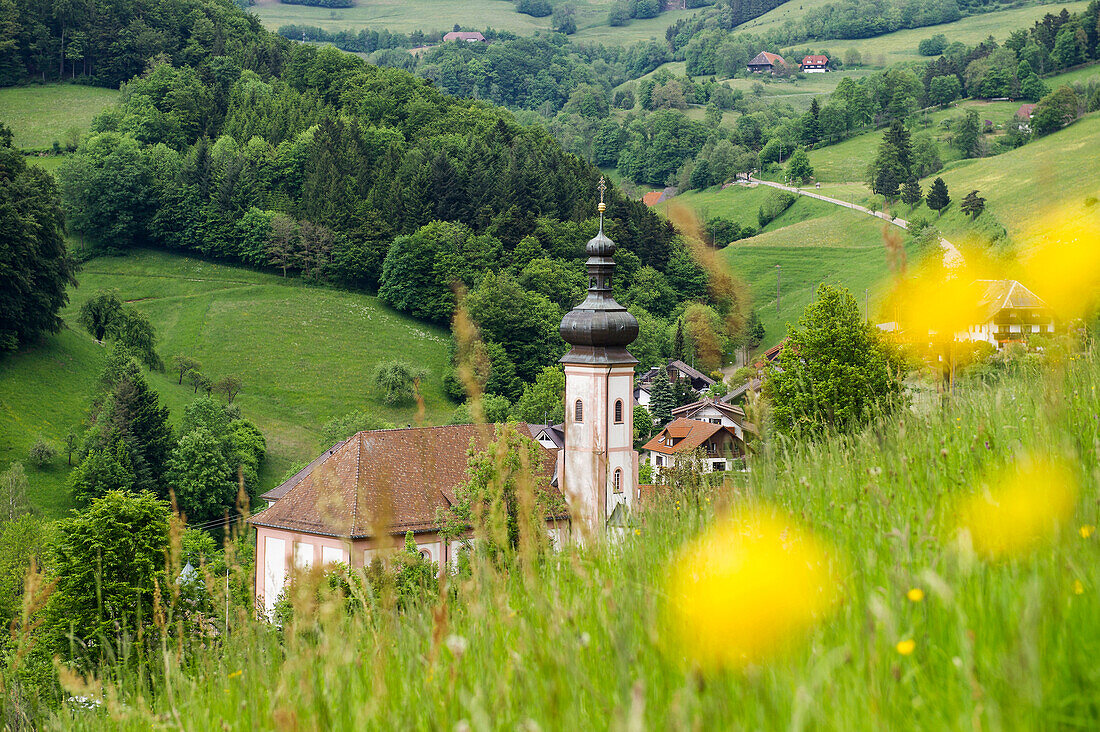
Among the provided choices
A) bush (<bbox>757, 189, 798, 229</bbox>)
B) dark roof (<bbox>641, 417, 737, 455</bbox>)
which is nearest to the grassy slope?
bush (<bbox>757, 189, 798, 229</bbox>)

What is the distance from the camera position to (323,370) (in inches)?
2746

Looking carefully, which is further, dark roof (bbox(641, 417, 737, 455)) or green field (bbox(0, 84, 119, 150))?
green field (bbox(0, 84, 119, 150))

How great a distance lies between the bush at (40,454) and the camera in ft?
148

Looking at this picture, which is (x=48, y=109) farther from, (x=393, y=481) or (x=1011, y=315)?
(x=1011, y=315)

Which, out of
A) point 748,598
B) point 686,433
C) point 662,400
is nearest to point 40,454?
point 686,433

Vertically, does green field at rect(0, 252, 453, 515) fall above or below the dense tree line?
below

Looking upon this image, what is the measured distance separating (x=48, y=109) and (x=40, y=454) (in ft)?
263

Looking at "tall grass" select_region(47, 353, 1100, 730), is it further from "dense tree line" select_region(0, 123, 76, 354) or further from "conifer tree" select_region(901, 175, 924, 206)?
"conifer tree" select_region(901, 175, 924, 206)

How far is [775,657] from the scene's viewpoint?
2713 mm

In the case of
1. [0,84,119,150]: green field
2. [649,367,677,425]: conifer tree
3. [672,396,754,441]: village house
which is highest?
[0,84,119,150]: green field

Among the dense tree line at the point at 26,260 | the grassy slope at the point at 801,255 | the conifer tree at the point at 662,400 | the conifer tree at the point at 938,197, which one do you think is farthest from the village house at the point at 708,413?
the conifer tree at the point at 938,197

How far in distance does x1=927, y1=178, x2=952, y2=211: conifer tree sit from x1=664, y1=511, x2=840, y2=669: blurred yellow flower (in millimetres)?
93936

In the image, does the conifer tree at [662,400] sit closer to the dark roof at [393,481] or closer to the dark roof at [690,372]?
the dark roof at [690,372]

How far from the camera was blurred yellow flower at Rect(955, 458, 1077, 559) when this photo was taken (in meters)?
2.97
